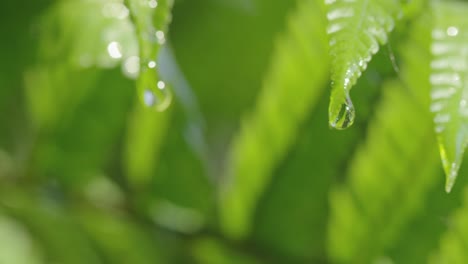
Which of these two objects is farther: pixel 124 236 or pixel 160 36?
pixel 124 236

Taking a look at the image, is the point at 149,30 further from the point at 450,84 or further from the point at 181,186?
the point at 181,186

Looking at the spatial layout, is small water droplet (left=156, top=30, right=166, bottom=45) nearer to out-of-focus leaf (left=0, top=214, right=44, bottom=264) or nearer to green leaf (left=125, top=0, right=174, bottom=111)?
green leaf (left=125, top=0, right=174, bottom=111)

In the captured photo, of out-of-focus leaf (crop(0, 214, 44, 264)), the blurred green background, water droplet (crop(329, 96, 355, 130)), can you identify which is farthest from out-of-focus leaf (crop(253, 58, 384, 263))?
out-of-focus leaf (crop(0, 214, 44, 264))

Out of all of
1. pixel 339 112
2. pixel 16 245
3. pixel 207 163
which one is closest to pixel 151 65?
pixel 339 112

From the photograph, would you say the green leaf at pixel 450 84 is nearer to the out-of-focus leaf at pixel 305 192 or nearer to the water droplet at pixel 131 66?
the out-of-focus leaf at pixel 305 192

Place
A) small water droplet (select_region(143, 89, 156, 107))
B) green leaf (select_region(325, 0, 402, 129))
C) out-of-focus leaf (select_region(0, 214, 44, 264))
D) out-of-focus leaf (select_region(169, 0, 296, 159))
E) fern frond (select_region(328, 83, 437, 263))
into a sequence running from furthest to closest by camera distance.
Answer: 1. out-of-focus leaf (select_region(169, 0, 296, 159))
2. out-of-focus leaf (select_region(0, 214, 44, 264))
3. fern frond (select_region(328, 83, 437, 263))
4. small water droplet (select_region(143, 89, 156, 107))
5. green leaf (select_region(325, 0, 402, 129))

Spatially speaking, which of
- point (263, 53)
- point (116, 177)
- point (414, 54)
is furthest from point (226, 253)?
point (263, 53)

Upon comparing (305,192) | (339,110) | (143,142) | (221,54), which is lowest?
(339,110)

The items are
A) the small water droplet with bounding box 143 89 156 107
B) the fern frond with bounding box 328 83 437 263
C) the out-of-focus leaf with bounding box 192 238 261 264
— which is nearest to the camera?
the small water droplet with bounding box 143 89 156 107

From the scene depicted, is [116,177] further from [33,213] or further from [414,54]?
[414,54]
